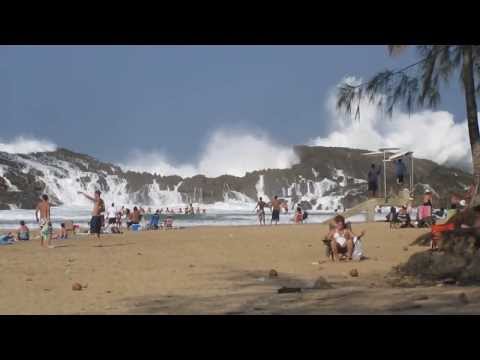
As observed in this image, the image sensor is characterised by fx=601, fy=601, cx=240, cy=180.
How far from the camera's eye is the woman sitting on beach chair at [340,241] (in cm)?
996

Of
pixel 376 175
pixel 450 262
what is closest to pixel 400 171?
pixel 376 175

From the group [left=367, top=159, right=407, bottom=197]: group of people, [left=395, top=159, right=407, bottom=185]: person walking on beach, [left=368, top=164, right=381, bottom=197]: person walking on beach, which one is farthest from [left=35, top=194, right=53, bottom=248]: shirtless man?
[left=395, top=159, right=407, bottom=185]: person walking on beach

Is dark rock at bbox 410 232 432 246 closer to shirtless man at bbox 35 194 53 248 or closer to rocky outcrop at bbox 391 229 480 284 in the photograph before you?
rocky outcrop at bbox 391 229 480 284

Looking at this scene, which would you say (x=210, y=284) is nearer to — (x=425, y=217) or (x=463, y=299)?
(x=463, y=299)

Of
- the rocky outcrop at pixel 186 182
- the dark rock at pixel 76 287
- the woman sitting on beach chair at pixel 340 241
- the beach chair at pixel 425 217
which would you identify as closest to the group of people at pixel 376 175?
the beach chair at pixel 425 217

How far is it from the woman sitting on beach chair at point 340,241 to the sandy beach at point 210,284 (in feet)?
0.87

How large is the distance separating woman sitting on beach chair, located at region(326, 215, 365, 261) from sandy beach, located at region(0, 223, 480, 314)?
0.27 metres

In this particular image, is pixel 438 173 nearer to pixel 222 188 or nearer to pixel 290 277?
pixel 222 188

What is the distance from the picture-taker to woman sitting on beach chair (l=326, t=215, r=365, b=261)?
32.7 ft

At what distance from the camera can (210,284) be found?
7.37 m

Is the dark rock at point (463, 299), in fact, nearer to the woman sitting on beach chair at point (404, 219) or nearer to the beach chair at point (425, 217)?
the beach chair at point (425, 217)
